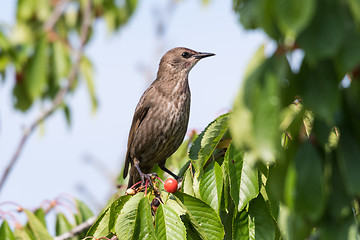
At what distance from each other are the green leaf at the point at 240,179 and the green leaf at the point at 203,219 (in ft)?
0.56

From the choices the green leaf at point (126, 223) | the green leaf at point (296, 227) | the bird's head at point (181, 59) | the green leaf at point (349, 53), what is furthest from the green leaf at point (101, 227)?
the bird's head at point (181, 59)

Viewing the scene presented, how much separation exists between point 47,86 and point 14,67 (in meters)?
0.63

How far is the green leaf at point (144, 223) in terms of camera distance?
2.65 metres

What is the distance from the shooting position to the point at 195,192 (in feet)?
10.4

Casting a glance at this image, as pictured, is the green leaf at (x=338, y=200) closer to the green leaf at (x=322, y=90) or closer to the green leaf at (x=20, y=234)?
the green leaf at (x=322, y=90)

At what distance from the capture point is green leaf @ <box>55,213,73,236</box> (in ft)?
15.4

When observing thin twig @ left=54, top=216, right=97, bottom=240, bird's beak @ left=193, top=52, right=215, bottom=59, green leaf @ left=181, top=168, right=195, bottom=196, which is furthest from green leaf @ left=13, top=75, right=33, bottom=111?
green leaf @ left=181, top=168, right=195, bottom=196

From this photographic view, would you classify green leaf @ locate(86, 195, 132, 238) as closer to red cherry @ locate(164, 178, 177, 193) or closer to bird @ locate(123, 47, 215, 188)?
red cherry @ locate(164, 178, 177, 193)

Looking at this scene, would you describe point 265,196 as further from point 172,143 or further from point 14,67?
point 14,67

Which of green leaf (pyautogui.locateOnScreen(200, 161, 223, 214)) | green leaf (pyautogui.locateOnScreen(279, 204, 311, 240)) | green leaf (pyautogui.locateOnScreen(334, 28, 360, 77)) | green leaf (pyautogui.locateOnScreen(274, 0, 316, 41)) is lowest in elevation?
green leaf (pyautogui.locateOnScreen(200, 161, 223, 214))

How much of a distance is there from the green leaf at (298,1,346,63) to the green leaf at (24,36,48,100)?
3735mm

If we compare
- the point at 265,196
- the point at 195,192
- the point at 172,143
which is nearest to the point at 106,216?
the point at 195,192

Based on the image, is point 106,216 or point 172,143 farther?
point 172,143

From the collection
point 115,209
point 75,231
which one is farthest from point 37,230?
point 115,209
